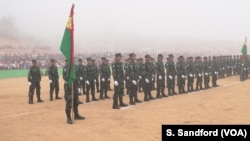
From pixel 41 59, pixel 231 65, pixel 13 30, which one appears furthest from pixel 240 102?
pixel 13 30

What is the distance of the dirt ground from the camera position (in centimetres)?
826

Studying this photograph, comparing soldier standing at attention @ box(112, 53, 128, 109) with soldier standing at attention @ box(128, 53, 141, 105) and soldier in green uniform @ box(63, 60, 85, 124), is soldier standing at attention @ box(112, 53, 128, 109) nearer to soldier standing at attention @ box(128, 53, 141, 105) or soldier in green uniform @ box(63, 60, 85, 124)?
soldier standing at attention @ box(128, 53, 141, 105)

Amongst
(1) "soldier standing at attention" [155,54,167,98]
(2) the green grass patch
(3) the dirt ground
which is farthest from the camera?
(2) the green grass patch

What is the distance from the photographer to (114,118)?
1031 cm

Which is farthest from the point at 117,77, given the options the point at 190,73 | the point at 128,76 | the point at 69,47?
the point at 190,73

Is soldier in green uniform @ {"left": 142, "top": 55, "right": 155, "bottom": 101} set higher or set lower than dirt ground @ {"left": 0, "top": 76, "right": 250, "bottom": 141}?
higher

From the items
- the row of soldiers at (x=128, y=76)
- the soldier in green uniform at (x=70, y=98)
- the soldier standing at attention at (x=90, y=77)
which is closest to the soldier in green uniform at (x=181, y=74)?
the row of soldiers at (x=128, y=76)

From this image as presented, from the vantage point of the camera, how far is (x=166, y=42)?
12169cm

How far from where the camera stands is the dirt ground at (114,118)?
8258mm

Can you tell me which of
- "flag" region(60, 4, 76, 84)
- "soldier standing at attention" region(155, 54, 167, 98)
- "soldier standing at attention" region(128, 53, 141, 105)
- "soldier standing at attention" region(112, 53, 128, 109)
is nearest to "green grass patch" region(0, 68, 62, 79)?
"soldier standing at attention" region(155, 54, 167, 98)

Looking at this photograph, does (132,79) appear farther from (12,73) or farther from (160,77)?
(12,73)

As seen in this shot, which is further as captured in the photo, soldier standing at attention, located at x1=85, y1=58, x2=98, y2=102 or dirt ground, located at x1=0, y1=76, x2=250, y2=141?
soldier standing at attention, located at x1=85, y1=58, x2=98, y2=102

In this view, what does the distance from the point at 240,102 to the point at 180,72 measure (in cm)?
454

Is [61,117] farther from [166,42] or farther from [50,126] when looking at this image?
[166,42]
